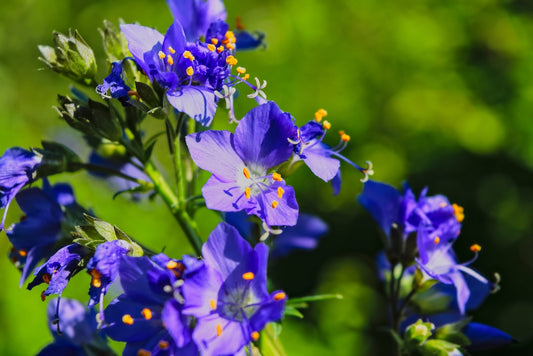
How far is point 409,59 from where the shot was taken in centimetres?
325

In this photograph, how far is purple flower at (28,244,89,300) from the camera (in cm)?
99

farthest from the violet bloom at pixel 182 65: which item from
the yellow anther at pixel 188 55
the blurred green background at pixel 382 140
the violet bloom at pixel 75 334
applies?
the blurred green background at pixel 382 140

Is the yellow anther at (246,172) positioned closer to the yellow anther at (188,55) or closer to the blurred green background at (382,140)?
the yellow anther at (188,55)

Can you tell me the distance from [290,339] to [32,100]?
2679 millimetres

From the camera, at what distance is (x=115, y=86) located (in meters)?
1.03

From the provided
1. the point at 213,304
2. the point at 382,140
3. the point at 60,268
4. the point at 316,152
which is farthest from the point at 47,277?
the point at 382,140

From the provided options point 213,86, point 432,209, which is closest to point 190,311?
point 213,86

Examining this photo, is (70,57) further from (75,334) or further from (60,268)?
(75,334)

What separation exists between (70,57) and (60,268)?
415 mm

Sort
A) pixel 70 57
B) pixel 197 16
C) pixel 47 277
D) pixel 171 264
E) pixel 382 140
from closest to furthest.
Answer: pixel 171 264 < pixel 47 277 < pixel 70 57 < pixel 197 16 < pixel 382 140

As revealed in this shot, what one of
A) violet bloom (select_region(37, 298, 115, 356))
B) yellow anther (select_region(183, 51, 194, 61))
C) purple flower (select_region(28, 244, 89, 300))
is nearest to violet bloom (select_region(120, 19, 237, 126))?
yellow anther (select_region(183, 51, 194, 61))

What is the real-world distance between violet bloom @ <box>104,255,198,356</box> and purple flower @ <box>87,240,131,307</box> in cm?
3

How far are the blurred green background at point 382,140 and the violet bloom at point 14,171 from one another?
1378 millimetres

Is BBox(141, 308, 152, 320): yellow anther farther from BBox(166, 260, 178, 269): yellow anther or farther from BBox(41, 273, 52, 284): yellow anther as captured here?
BBox(41, 273, 52, 284): yellow anther
